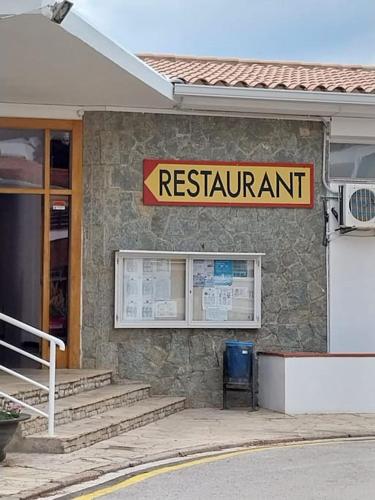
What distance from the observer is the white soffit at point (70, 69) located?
916 cm

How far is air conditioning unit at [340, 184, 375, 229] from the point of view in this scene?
512 inches

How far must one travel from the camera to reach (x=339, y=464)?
8.66 meters

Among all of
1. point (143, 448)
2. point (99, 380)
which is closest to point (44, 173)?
point (99, 380)

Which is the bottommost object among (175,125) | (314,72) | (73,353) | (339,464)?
(339,464)

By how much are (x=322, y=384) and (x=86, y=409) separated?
357cm

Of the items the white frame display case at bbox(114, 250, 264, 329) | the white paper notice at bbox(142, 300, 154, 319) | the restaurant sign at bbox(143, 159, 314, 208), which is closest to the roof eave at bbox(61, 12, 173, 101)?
the restaurant sign at bbox(143, 159, 314, 208)

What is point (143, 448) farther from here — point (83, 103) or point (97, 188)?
point (83, 103)

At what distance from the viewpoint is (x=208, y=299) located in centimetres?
1290

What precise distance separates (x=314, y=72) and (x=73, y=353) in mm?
6936

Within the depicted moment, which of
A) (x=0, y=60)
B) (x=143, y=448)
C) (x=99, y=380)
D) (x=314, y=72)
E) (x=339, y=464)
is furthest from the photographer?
(x=314, y=72)

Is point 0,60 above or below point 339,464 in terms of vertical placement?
above

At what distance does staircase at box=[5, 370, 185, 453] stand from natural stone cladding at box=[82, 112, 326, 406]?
0.52 metres

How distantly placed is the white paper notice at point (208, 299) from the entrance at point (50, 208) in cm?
183

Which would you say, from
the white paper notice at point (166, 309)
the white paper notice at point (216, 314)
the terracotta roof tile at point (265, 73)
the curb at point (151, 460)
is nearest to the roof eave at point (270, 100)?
the terracotta roof tile at point (265, 73)
